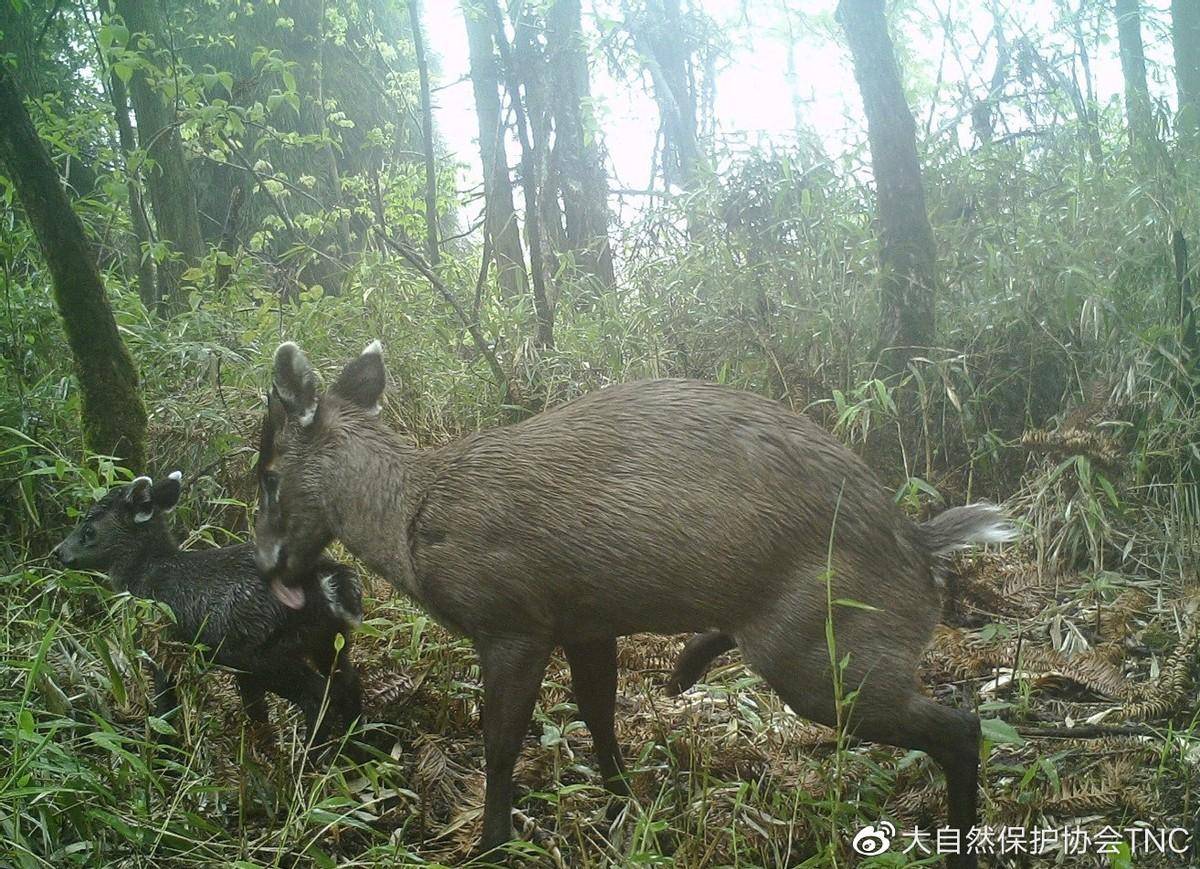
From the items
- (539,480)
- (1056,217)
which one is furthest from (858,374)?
(539,480)

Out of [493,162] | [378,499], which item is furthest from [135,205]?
[378,499]

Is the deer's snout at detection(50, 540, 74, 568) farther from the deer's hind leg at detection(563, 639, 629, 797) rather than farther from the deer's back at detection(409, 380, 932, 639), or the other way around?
the deer's hind leg at detection(563, 639, 629, 797)

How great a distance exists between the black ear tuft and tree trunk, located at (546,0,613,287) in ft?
12.7

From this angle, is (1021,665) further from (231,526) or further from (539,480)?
(231,526)

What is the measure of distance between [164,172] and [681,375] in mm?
4302

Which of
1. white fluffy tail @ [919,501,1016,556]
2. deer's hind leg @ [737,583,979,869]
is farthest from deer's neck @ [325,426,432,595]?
white fluffy tail @ [919,501,1016,556]

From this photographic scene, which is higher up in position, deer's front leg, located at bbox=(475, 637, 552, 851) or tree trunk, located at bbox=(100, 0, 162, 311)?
tree trunk, located at bbox=(100, 0, 162, 311)

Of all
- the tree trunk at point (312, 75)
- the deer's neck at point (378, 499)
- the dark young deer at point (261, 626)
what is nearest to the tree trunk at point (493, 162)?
the tree trunk at point (312, 75)

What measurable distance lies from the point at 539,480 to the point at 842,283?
3.24m

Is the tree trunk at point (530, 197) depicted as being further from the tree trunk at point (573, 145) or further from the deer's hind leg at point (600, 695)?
the deer's hind leg at point (600, 695)

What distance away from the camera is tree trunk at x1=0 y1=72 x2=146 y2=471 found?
449cm

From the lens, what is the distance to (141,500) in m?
4.62

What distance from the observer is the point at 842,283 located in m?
5.90

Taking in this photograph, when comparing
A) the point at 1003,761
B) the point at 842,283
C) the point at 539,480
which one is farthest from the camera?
the point at 842,283
